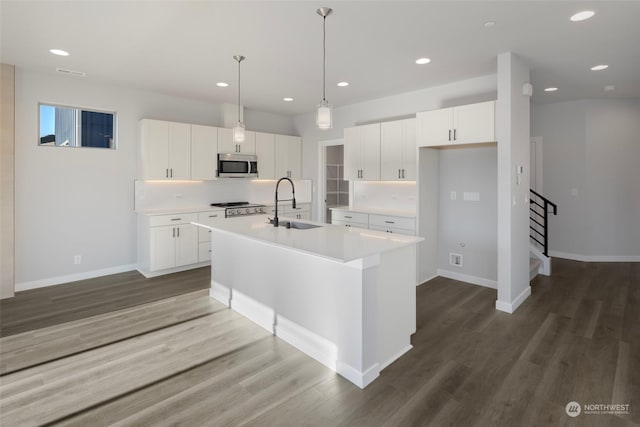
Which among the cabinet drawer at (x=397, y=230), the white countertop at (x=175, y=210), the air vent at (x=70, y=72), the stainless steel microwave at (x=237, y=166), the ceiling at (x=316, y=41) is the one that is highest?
the air vent at (x=70, y=72)

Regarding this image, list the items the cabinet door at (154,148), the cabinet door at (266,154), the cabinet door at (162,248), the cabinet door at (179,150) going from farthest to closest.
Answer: the cabinet door at (266,154)
the cabinet door at (179,150)
the cabinet door at (154,148)
the cabinet door at (162,248)

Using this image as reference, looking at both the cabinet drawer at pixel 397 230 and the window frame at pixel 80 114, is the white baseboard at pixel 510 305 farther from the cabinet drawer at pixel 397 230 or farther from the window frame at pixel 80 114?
the window frame at pixel 80 114

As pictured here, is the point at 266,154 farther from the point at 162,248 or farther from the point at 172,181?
the point at 162,248

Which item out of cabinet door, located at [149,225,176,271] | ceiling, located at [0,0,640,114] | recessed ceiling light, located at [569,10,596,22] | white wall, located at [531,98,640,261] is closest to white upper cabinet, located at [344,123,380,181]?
ceiling, located at [0,0,640,114]

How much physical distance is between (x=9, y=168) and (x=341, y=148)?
18.4 ft

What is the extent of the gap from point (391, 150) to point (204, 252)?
3312mm

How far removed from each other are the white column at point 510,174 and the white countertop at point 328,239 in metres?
1.43

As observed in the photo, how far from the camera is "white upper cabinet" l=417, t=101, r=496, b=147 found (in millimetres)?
3863

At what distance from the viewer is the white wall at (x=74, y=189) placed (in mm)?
4383

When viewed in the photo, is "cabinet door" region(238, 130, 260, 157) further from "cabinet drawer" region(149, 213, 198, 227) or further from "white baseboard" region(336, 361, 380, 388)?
"white baseboard" region(336, 361, 380, 388)

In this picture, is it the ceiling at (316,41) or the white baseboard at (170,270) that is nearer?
the ceiling at (316,41)

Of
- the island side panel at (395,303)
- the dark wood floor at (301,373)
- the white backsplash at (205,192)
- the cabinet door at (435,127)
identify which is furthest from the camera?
the white backsplash at (205,192)

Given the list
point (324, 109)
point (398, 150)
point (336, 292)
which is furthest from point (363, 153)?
point (336, 292)

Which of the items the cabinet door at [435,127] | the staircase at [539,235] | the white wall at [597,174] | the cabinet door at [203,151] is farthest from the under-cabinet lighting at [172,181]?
the white wall at [597,174]
